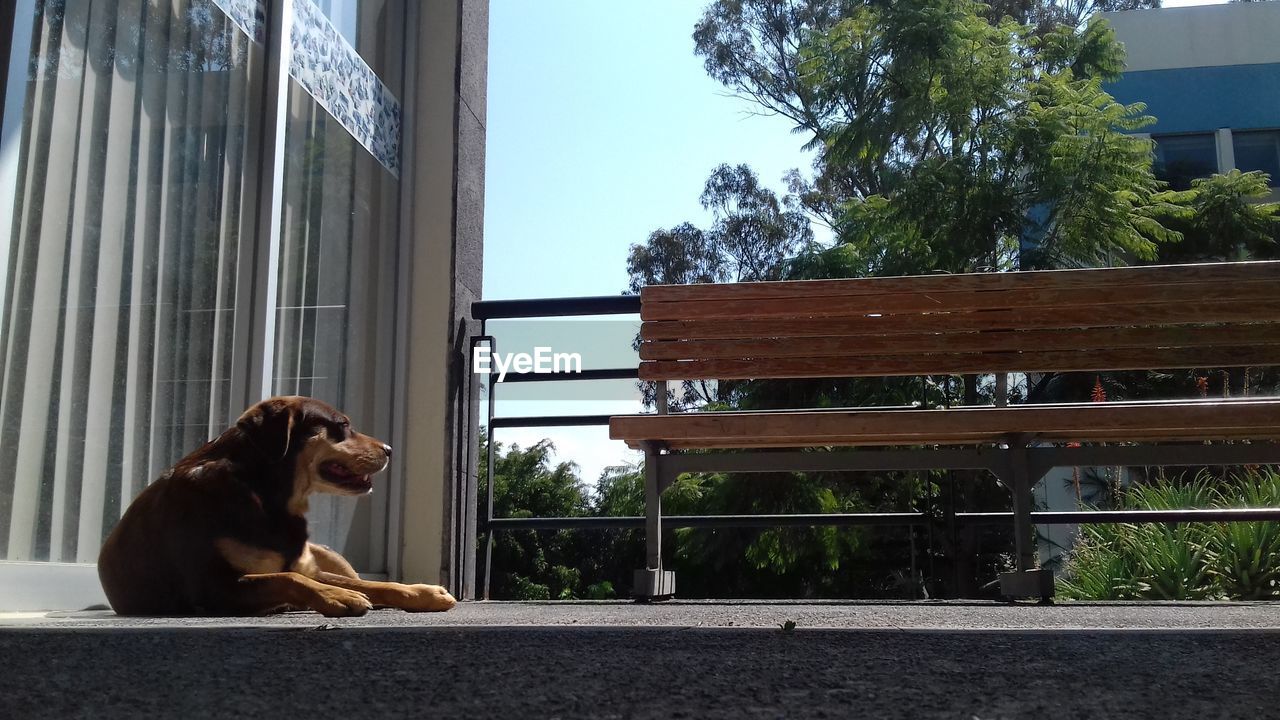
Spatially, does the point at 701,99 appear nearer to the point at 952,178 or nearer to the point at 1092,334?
the point at 952,178

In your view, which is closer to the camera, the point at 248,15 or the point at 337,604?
the point at 337,604

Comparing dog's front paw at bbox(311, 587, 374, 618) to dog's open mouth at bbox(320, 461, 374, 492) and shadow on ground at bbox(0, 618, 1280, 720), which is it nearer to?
dog's open mouth at bbox(320, 461, 374, 492)

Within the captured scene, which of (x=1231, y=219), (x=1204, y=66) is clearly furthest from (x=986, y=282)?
(x=1204, y=66)

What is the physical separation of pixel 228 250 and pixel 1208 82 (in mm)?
17856

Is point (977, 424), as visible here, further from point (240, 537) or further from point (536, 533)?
point (536, 533)

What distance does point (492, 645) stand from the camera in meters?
1.50

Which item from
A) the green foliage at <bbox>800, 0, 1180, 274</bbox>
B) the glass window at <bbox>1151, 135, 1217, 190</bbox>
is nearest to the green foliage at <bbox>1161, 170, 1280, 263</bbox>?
the green foliage at <bbox>800, 0, 1180, 274</bbox>

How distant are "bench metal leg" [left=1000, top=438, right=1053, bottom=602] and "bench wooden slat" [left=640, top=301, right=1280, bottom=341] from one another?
44cm

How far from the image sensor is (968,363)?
3.12 m

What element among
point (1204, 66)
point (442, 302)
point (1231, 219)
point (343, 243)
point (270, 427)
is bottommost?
point (270, 427)

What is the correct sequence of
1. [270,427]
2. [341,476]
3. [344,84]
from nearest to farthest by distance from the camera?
[270,427] < [341,476] < [344,84]

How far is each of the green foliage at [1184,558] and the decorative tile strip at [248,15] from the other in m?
4.05

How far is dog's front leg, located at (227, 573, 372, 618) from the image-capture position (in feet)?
7.28

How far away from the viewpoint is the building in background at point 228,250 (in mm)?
2404
